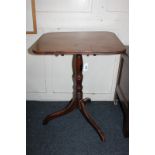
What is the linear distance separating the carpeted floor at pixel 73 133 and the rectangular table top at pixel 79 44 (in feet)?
2.71

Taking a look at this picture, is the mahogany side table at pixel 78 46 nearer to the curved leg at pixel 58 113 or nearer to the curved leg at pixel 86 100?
the curved leg at pixel 58 113

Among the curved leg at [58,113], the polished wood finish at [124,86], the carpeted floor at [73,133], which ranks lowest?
the carpeted floor at [73,133]

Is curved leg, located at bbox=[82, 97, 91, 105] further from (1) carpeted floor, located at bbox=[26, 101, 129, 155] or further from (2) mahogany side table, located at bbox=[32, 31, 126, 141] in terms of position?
(2) mahogany side table, located at bbox=[32, 31, 126, 141]

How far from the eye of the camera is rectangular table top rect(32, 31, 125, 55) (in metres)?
1.32

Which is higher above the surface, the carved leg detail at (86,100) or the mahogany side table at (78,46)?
the mahogany side table at (78,46)

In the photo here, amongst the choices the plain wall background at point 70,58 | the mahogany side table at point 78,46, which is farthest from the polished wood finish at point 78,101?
the plain wall background at point 70,58

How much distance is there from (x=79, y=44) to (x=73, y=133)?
0.85m

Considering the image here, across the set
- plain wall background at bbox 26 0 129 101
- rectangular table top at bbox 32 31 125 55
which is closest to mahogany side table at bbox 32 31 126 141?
rectangular table top at bbox 32 31 125 55

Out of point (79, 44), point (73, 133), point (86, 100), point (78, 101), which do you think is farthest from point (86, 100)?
point (79, 44)

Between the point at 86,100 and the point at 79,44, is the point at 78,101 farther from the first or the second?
the point at 79,44

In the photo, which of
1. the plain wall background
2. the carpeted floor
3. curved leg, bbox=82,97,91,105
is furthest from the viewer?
curved leg, bbox=82,97,91,105

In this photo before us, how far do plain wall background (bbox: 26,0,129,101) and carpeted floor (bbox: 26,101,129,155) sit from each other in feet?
0.54

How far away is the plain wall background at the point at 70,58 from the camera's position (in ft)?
5.86
